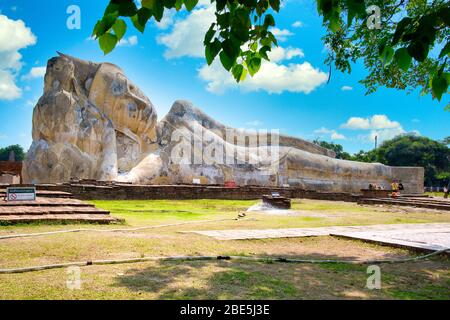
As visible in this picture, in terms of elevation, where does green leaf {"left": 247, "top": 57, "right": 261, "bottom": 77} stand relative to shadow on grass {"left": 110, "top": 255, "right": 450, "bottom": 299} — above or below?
above

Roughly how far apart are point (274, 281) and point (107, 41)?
264cm

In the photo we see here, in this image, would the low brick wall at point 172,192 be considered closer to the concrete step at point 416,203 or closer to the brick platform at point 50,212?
the concrete step at point 416,203

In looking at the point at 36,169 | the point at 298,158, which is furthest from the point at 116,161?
the point at 298,158

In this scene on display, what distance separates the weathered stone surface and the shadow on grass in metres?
18.8

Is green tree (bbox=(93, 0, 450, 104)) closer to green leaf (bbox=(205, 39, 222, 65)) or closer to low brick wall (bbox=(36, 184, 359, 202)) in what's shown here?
green leaf (bbox=(205, 39, 222, 65))

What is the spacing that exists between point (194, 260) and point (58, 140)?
18946 millimetres

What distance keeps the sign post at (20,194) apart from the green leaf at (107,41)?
7.12 m

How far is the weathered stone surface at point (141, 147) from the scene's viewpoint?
2211 centimetres

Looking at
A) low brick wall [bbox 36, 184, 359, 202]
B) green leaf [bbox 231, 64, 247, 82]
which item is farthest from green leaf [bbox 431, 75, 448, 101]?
low brick wall [bbox 36, 184, 359, 202]

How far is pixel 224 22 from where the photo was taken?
2.73 m

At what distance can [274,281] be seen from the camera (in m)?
4.07

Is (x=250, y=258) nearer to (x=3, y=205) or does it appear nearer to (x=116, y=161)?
(x=3, y=205)

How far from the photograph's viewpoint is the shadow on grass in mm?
3635

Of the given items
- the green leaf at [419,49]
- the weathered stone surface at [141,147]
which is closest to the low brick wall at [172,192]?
the weathered stone surface at [141,147]
